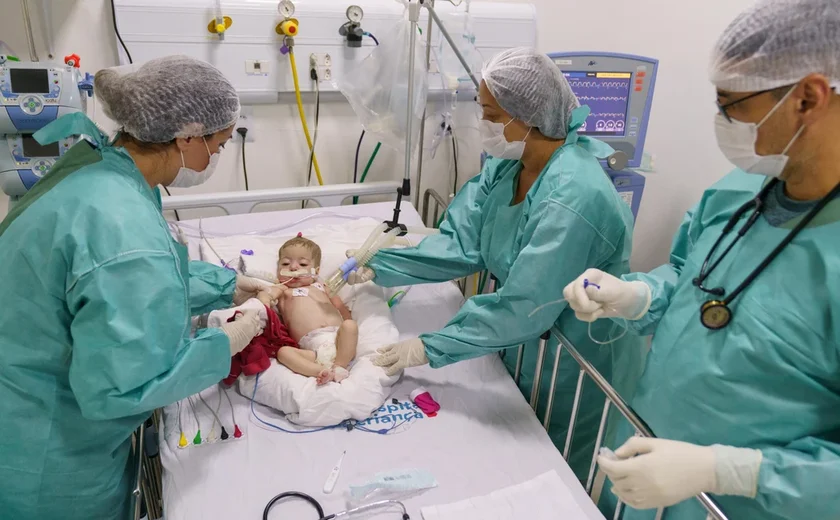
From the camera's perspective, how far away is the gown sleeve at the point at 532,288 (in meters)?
1.54

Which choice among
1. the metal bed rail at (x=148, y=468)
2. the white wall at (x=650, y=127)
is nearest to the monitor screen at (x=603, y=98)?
the white wall at (x=650, y=127)

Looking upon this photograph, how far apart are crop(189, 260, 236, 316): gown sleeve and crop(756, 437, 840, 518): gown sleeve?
155cm

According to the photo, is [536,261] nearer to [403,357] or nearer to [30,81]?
[403,357]

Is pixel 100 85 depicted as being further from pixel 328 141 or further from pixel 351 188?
pixel 328 141

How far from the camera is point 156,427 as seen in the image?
1641mm

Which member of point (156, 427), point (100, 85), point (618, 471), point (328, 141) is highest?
point (100, 85)

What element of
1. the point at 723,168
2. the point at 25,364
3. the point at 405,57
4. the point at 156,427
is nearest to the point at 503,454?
the point at 156,427

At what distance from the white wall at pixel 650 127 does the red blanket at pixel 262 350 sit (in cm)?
116

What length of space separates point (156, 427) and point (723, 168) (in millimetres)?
3134

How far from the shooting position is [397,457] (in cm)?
153

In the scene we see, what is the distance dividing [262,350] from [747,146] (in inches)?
54.5

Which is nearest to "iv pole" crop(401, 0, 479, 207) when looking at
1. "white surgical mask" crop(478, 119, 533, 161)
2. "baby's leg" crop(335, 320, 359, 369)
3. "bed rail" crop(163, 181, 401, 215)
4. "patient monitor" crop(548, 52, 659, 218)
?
"bed rail" crop(163, 181, 401, 215)

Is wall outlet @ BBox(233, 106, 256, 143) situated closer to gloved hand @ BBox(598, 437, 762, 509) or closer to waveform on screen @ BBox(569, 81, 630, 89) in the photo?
waveform on screen @ BBox(569, 81, 630, 89)

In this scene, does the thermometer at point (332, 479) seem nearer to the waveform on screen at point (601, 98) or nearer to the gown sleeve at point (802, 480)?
the gown sleeve at point (802, 480)
